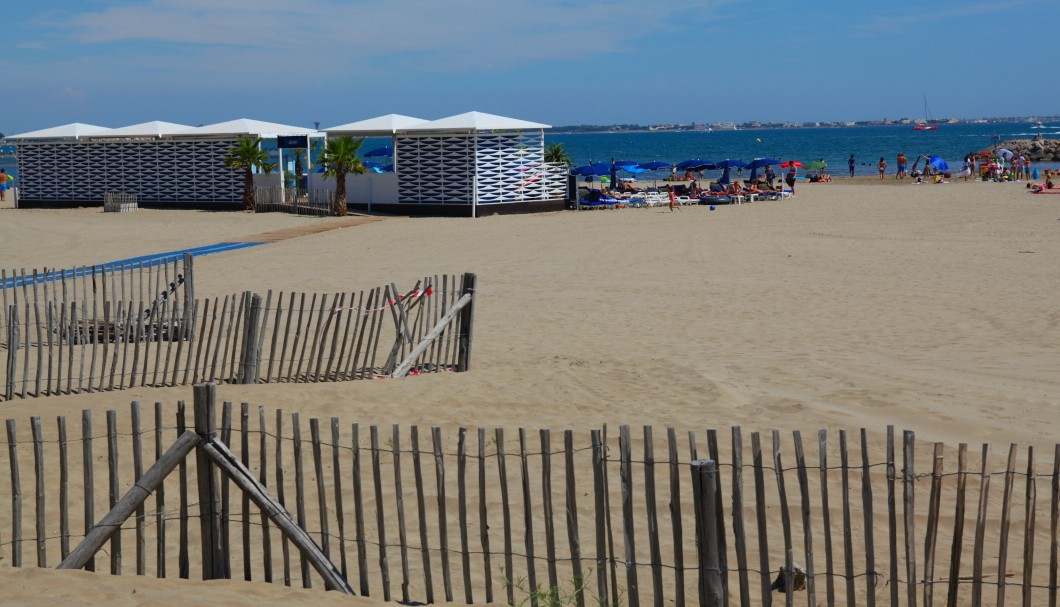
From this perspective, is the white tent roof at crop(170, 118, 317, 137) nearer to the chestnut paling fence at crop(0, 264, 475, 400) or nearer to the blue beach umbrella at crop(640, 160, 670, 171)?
the blue beach umbrella at crop(640, 160, 670, 171)

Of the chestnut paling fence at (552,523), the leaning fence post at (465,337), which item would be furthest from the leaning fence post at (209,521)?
the leaning fence post at (465,337)

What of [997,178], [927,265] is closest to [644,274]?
[927,265]

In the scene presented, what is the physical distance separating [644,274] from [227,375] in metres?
9.26

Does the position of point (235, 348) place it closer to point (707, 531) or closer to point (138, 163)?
point (707, 531)

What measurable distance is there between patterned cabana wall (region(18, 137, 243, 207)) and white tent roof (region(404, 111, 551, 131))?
7568mm

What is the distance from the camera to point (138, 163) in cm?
3759

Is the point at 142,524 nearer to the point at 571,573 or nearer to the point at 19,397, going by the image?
the point at 571,573

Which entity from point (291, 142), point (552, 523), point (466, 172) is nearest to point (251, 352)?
point (552, 523)

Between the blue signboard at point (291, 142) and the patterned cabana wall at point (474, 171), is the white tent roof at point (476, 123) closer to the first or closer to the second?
the patterned cabana wall at point (474, 171)

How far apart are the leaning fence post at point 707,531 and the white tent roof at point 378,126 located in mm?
29244

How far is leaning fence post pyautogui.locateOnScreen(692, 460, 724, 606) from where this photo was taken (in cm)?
495

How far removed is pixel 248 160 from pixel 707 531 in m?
31.0

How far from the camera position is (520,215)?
3219 cm

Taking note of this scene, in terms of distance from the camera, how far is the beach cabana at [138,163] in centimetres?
3628
